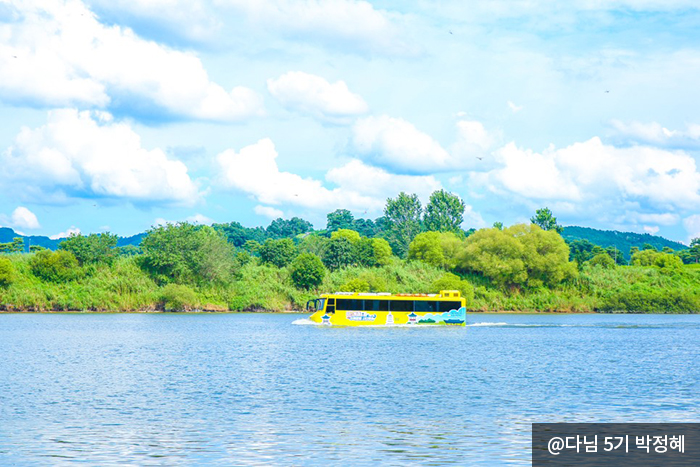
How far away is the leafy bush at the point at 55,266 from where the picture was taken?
387 ft

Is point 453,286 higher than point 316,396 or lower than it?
higher

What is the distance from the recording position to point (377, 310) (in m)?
88.9

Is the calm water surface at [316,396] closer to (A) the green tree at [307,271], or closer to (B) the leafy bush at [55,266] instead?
(B) the leafy bush at [55,266]

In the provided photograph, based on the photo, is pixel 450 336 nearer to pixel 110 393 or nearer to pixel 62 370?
pixel 62 370

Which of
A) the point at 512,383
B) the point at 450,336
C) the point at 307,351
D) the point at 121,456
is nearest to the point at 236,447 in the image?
the point at 121,456

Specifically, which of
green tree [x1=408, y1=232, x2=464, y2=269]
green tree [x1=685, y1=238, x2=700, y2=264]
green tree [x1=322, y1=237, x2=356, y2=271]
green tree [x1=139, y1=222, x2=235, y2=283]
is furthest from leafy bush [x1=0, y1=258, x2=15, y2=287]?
green tree [x1=685, y1=238, x2=700, y2=264]

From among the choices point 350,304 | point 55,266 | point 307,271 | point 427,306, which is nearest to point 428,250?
point 307,271

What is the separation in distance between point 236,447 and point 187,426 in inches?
161

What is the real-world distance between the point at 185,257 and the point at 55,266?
18640 millimetres

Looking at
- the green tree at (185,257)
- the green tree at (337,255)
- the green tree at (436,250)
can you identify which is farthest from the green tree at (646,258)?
the green tree at (185,257)

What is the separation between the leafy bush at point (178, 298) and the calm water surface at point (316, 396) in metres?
48.8

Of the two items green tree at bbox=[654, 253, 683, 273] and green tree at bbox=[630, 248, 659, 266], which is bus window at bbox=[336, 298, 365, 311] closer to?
green tree at bbox=[654, 253, 683, 273]

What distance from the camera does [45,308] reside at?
117 meters

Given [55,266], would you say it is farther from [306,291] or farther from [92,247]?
[306,291]
